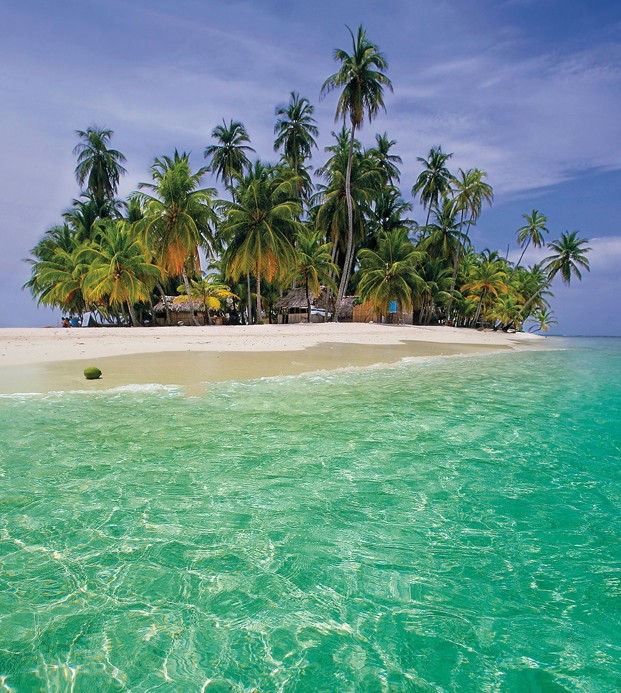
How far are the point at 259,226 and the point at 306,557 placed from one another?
2581cm

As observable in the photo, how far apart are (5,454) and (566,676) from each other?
448cm

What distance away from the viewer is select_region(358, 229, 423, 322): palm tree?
31406 mm

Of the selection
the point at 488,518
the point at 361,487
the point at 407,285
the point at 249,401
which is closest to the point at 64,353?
the point at 249,401

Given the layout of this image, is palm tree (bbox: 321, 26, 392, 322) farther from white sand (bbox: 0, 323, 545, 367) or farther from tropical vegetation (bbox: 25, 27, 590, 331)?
white sand (bbox: 0, 323, 545, 367)

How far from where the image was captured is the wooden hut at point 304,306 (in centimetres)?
3769

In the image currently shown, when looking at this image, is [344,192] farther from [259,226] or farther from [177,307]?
[177,307]

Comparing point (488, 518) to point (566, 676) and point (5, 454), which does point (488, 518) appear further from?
point (5, 454)

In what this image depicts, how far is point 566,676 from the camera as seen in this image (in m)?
1.65

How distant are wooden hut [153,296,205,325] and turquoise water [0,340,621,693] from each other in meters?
31.0

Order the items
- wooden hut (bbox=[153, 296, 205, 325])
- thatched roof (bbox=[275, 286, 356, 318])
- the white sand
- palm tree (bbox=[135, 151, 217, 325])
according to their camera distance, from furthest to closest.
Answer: thatched roof (bbox=[275, 286, 356, 318]) < wooden hut (bbox=[153, 296, 205, 325]) < palm tree (bbox=[135, 151, 217, 325]) < the white sand

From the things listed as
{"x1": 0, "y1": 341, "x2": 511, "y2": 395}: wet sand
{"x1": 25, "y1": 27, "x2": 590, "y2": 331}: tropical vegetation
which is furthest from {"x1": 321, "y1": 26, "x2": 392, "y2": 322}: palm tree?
{"x1": 0, "y1": 341, "x2": 511, "y2": 395}: wet sand

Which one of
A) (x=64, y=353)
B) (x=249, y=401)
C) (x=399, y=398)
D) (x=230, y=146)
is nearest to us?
(x=249, y=401)

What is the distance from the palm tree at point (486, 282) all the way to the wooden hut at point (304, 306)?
11.6 m

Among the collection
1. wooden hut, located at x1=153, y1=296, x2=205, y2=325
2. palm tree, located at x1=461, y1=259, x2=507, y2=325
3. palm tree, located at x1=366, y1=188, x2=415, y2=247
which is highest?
palm tree, located at x1=366, y1=188, x2=415, y2=247
